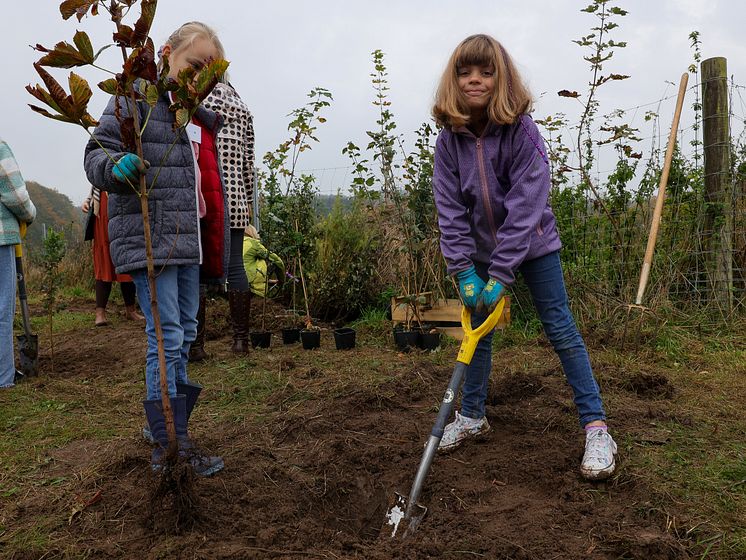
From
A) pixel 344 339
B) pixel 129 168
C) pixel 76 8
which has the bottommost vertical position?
pixel 344 339

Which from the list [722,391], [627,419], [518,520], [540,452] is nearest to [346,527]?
[518,520]

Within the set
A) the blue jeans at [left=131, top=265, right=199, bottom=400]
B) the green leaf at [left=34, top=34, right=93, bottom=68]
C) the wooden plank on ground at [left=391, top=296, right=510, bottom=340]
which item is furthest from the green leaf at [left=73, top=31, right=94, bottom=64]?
the wooden plank on ground at [left=391, top=296, right=510, bottom=340]

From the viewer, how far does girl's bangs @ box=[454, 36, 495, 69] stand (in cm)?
253

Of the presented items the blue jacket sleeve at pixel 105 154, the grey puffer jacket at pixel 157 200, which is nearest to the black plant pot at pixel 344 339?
the grey puffer jacket at pixel 157 200

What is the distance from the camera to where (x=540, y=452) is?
2750 millimetres

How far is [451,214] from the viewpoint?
2.65 meters

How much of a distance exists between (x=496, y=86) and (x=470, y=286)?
31.1 inches

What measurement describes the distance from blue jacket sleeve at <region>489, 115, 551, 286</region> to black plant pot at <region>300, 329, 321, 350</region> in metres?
2.83

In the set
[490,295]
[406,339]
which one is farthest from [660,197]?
[490,295]

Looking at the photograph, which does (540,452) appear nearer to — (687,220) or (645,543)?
(645,543)

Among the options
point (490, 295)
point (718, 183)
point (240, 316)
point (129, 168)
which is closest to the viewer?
point (129, 168)

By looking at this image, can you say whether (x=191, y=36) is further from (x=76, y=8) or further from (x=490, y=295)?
(x=490, y=295)

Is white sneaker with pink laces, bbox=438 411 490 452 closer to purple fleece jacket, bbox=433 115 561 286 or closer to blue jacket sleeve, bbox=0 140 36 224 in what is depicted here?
purple fleece jacket, bbox=433 115 561 286

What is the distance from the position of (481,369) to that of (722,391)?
1.76 m
